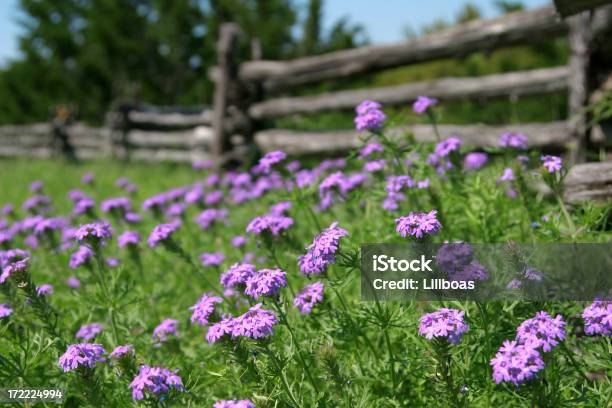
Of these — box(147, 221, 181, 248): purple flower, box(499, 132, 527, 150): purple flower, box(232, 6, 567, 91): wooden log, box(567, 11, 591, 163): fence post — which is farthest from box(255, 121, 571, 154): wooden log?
box(147, 221, 181, 248): purple flower

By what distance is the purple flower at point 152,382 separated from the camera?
1810 millimetres

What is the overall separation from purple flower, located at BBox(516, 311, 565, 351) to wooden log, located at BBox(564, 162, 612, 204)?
4.23 ft

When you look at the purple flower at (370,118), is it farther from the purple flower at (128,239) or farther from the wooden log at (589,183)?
the purple flower at (128,239)

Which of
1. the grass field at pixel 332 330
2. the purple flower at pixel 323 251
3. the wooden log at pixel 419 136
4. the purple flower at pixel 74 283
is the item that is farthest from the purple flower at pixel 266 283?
the purple flower at pixel 74 283

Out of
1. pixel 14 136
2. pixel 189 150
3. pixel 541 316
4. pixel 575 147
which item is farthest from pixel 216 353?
pixel 14 136

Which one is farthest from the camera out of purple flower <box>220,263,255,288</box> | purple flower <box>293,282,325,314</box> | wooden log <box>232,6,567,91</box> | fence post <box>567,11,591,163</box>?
wooden log <box>232,6,567,91</box>

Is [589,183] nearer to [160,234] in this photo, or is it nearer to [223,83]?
[160,234]

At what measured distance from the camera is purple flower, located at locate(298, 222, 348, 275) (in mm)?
1881

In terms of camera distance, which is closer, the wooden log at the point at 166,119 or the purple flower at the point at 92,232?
the purple flower at the point at 92,232

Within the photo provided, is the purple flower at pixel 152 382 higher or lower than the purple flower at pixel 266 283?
lower

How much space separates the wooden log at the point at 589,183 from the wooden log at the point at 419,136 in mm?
785

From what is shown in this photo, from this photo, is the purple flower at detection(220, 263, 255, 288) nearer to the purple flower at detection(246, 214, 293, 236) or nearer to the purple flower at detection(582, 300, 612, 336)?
the purple flower at detection(246, 214, 293, 236)

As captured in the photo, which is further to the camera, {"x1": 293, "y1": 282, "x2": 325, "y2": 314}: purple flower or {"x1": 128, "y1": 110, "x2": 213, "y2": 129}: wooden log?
{"x1": 128, "y1": 110, "x2": 213, "y2": 129}: wooden log

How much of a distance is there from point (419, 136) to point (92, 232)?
3742 mm
